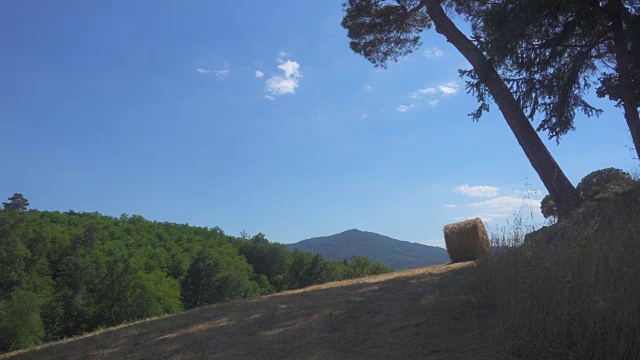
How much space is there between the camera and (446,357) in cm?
397

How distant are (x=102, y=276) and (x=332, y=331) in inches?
2290

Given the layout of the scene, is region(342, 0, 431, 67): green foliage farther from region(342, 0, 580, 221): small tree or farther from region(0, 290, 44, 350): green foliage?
region(0, 290, 44, 350): green foliage

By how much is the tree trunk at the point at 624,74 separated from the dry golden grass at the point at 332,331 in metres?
4.80

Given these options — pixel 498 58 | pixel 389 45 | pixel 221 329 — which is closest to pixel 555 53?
pixel 498 58

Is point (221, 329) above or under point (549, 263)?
under

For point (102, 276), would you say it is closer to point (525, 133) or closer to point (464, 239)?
point (464, 239)

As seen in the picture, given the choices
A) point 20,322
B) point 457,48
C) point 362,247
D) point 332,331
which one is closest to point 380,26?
point 457,48

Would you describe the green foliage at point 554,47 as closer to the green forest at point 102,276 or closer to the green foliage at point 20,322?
the green forest at point 102,276

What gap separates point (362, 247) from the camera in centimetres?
16075

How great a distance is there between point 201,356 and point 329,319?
5.77 feet

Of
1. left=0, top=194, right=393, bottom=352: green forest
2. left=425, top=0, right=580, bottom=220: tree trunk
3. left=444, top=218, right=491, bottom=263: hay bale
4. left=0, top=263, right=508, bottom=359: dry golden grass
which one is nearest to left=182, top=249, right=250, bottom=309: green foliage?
left=0, top=194, right=393, bottom=352: green forest

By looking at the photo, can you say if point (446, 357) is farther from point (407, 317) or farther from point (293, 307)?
point (293, 307)

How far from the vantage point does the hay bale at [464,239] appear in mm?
12844

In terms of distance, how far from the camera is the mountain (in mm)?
136875
